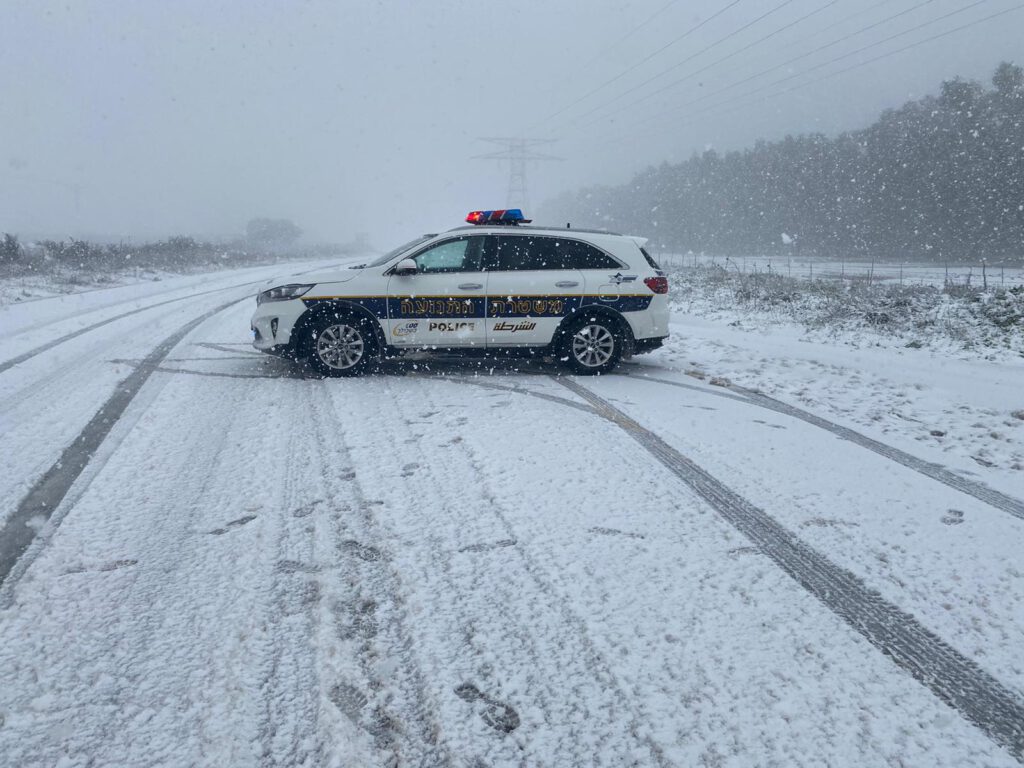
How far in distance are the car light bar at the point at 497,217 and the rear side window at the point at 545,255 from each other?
29 centimetres

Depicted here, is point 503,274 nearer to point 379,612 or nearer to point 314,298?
point 314,298

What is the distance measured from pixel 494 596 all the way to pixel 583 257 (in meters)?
5.35

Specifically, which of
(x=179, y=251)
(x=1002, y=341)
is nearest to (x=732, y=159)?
(x=179, y=251)

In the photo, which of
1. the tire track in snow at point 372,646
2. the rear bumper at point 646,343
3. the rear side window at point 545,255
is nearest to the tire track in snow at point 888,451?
the rear bumper at point 646,343

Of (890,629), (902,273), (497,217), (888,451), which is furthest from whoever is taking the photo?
(902,273)

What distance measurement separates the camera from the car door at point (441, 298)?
705 centimetres

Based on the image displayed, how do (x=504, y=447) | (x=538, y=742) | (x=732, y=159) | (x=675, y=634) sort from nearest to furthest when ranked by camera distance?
(x=538, y=742), (x=675, y=634), (x=504, y=447), (x=732, y=159)

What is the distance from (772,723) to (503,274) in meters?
5.78

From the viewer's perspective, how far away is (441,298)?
708cm

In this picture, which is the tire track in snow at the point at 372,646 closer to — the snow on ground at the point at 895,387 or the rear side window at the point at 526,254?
the snow on ground at the point at 895,387

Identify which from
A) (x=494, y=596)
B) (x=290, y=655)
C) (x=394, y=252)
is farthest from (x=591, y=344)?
(x=290, y=655)

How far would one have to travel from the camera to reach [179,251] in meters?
31.8

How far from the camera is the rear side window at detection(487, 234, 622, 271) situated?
7246 millimetres

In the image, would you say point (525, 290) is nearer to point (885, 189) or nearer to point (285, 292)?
point (285, 292)
